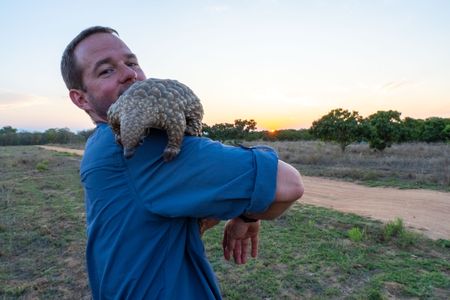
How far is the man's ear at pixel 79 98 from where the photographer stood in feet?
6.02

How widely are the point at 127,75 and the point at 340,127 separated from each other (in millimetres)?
28264

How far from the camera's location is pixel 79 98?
1852mm

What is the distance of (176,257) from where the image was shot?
1.48m

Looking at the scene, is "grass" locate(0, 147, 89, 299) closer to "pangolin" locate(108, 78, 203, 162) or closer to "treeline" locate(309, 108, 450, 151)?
"pangolin" locate(108, 78, 203, 162)

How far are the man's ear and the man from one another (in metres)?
0.29

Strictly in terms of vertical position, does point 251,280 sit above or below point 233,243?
below

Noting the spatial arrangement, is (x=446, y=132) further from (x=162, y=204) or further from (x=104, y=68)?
(x=162, y=204)

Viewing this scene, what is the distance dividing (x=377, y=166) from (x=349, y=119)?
9.85 m

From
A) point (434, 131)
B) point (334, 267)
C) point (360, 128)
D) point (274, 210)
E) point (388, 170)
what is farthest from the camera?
point (434, 131)

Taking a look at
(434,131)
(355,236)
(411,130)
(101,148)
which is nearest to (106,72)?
(101,148)

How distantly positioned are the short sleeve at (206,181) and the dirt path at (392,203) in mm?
7774

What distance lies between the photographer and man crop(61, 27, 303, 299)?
4.48 ft

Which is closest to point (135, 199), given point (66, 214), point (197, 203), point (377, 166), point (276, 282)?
point (197, 203)

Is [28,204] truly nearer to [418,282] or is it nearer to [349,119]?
[418,282]
